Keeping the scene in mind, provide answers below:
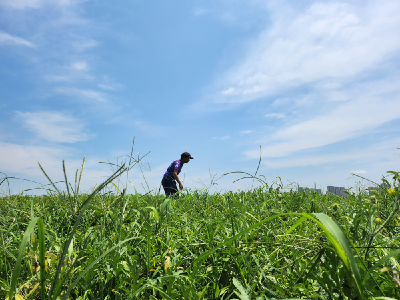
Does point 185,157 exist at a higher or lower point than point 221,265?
higher

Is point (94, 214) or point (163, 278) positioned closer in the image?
point (163, 278)

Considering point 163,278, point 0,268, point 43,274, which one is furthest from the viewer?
point 0,268

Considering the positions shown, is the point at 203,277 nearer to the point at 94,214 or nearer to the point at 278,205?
the point at 94,214

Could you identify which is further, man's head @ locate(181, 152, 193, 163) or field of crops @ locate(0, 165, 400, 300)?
man's head @ locate(181, 152, 193, 163)

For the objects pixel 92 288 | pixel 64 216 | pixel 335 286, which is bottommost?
pixel 92 288

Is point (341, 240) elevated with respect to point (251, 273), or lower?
elevated

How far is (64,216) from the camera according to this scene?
117 inches

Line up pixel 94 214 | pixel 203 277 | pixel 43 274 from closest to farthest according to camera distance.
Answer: pixel 43 274 < pixel 203 277 < pixel 94 214

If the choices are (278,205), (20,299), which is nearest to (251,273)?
(20,299)

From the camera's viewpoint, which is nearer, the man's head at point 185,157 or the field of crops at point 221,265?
the field of crops at point 221,265

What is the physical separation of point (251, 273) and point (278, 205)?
2.08m

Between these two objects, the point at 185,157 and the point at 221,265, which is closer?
the point at 221,265

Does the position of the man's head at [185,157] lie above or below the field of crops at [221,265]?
above

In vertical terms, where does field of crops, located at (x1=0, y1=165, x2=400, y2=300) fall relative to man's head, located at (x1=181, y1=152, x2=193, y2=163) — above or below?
below
